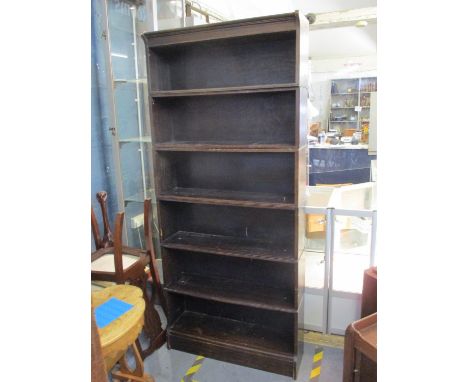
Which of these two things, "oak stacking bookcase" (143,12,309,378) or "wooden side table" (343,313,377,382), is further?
"oak stacking bookcase" (143,12,309,378)

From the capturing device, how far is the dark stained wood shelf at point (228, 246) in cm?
204

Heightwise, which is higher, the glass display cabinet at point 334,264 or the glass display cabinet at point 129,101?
the glass display cabinet at point 129,101

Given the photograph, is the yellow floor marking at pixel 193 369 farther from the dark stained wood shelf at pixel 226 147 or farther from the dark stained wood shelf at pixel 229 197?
the dark stained wood shelf at pixel 226 147

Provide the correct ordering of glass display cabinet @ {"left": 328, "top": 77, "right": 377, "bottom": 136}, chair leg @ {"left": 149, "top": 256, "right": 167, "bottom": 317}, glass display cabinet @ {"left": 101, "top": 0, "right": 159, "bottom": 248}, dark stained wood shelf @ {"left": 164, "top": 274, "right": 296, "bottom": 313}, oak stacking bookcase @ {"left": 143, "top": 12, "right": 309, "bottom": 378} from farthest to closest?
glass display cabinet @ {"left": 328, "top": 77, "right": 377, "bottom": 136} < glass display cabinet @ {"left": 101, "top": 0, "right": 159, "bottom": 248} < chair leg @ {"left": 149, "top": 256, "right": 167, "bottom": 317} < dark stained wood shelf @ {"left": 164, "top": 274, "right": 296, "bottom": 313} < oak stacking bookcase @ {"left": 143, "top": 12, "right": 309, "bottom": 378}

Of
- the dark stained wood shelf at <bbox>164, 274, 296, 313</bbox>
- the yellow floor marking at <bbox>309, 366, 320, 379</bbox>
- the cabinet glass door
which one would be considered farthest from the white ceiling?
the yellow floor marking at <bbox>309, 366, 320, 379</bbox>

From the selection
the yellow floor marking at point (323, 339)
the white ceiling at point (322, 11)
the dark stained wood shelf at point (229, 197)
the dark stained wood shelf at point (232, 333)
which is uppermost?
the white ceiling at point (322, 11)

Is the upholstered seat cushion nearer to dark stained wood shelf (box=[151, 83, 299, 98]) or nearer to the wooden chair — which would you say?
the wooden chair

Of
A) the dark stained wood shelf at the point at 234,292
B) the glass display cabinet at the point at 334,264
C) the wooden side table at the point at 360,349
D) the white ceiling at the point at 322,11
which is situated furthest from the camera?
the white ceiling at the point at 322,11

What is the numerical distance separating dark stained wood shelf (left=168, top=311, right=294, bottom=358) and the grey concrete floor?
0.13m

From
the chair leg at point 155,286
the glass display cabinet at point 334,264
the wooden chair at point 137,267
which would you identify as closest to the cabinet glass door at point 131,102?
the wooden chair at point 137,267

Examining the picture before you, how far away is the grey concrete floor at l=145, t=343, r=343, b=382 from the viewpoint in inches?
83.5

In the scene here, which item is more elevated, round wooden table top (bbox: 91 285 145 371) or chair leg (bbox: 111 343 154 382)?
round wooden table top (bbox: 91 285 145 371)
